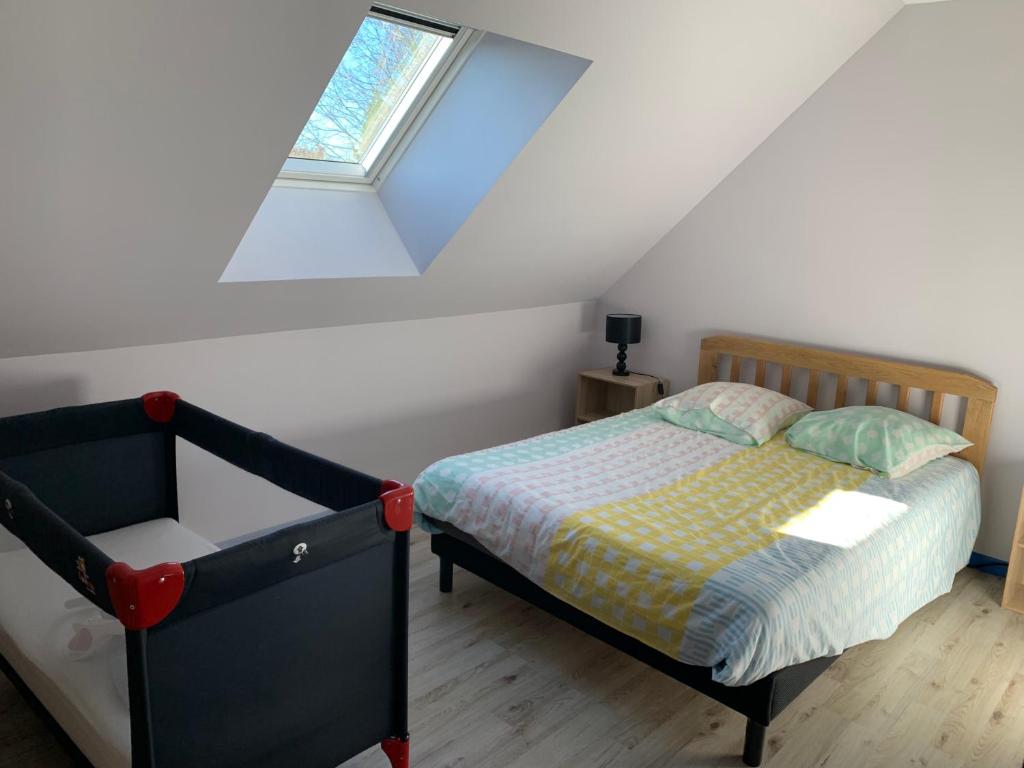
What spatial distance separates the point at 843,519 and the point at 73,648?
7.24ft

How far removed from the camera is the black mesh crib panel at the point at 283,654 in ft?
5.04

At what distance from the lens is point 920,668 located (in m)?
2.59

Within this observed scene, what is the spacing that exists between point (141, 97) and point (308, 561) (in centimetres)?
113

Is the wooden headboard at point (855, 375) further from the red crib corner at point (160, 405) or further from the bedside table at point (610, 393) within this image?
the red crib corner at point (160, 405)

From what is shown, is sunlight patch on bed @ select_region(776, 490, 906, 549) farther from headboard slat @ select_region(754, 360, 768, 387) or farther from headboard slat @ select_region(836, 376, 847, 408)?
headboard slat @ select_region(754, 360, 768, 387)

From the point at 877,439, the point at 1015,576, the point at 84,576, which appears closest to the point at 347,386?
the point at 84,576

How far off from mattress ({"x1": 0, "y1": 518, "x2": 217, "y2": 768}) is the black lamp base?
7.87 feet

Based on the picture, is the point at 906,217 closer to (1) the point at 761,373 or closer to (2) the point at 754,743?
(1) the point at 761,373

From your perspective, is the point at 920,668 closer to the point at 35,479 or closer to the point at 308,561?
the point at 308,561

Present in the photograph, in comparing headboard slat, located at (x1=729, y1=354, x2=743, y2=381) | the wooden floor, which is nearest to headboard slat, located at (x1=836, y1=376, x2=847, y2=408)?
headboard slat, located at (x1=729, y1=354, x2=743, y2=381)

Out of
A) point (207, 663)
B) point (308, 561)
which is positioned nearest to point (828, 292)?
point (308, 561)

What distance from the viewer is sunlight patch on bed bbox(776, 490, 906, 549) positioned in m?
2.43

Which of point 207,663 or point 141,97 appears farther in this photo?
point 141,97

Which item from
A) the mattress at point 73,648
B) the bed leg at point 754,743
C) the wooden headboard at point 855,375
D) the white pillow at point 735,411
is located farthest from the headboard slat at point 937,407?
the mattress at point 73,648
